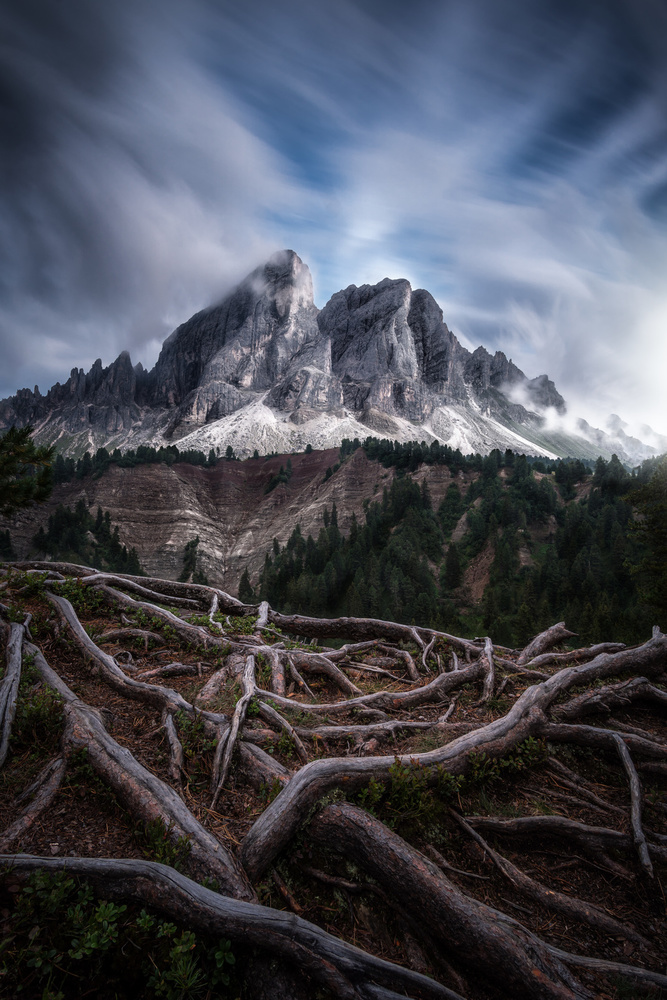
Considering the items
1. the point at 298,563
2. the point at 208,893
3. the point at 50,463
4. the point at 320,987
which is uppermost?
the point at 50,463

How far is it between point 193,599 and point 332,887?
1043 centimetres

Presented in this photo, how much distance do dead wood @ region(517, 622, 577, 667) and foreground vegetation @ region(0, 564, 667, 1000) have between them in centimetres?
164

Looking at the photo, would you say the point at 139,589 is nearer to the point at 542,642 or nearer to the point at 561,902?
the point at 542,642

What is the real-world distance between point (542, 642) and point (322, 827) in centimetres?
868

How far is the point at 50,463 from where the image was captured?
13.4 m

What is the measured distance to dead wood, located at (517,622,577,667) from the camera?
35.1ft

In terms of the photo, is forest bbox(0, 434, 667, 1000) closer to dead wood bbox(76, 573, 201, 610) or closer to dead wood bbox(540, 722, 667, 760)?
dead wood bbox(540, 722, 667, 760)

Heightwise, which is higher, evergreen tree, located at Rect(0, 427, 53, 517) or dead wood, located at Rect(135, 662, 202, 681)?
evergreen tree, located at Rect(0, 427, 53, 517)

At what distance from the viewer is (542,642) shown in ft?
37.1

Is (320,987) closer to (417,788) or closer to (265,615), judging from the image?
(417,788)

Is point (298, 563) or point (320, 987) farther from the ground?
point (320, 987)

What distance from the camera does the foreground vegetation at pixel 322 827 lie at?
3.62 meters

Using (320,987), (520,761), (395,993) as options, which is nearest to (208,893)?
(320,987)

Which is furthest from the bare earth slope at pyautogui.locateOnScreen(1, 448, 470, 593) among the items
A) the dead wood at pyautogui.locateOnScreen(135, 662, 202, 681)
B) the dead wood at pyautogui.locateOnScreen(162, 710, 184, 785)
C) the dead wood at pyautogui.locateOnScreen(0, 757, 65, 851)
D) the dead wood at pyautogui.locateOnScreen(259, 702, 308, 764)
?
the dead wood at pyautogui.locateOnScreen(0, 757, 65, 851)
